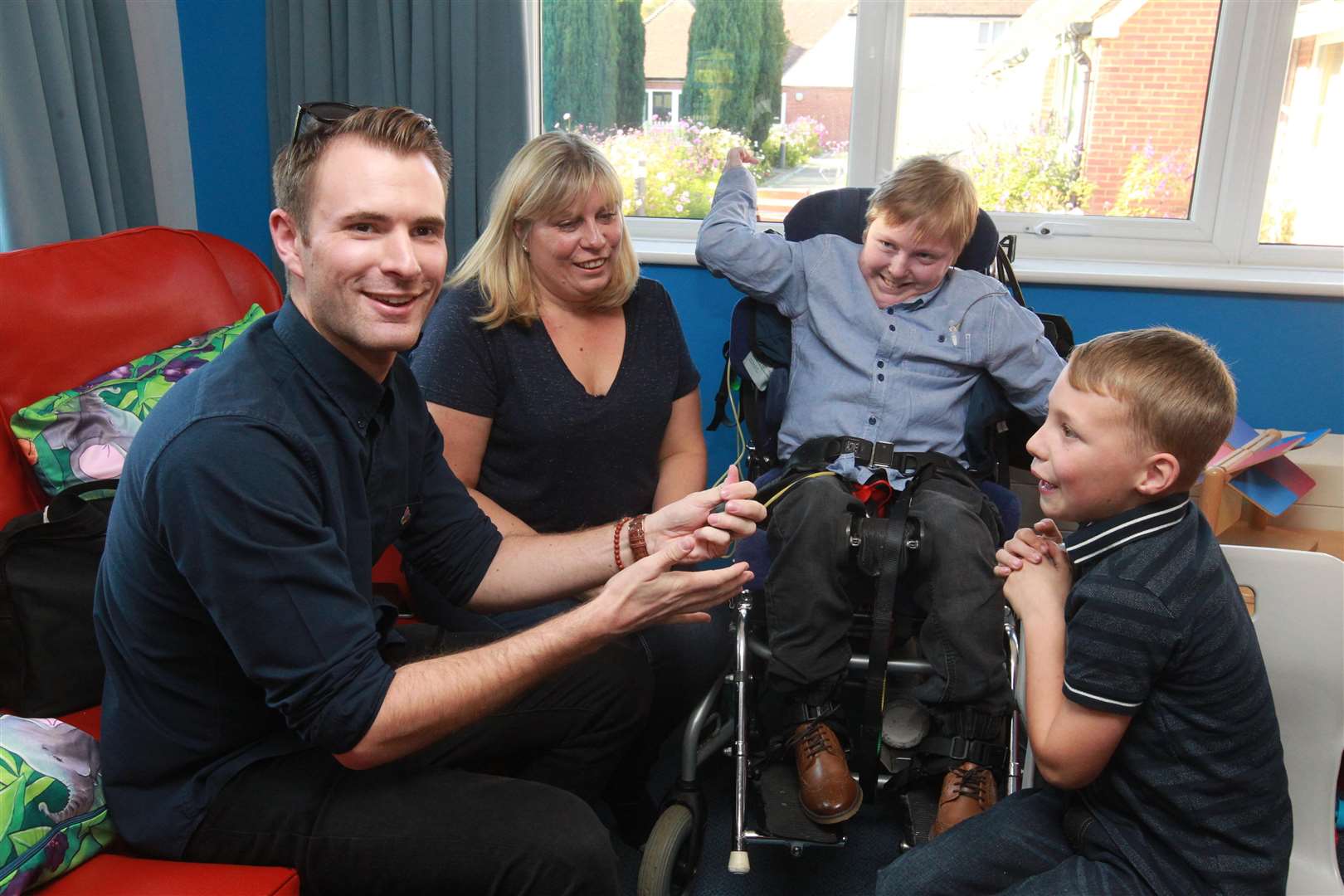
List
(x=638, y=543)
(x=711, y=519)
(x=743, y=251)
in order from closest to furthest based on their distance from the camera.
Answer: (x=711, y=519) → (x=638, y=543) → (x=743, y=251)

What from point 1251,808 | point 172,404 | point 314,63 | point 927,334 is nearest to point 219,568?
point 172,404

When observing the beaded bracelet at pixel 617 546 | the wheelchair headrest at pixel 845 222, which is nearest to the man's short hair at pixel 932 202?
the wheelchair headrest at pixel 845 222

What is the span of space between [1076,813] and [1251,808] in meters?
0.20

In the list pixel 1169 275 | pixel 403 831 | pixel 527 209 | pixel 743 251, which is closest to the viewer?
pixel 403 831

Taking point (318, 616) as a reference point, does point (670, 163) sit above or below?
above

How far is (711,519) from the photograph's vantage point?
4.82 feet

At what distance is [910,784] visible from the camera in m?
1.81

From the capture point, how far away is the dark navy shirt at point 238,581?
3.58 ft

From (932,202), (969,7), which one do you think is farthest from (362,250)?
(969,7)

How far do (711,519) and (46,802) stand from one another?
0.89 meters

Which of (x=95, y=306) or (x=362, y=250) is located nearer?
(x=362, y=250)

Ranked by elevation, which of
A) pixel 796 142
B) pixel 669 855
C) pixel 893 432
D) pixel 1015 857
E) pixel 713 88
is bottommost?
pixel 669 855

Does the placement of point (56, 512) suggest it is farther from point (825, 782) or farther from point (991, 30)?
point (991, 30)

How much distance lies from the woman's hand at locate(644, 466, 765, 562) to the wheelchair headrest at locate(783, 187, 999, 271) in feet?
2.94
